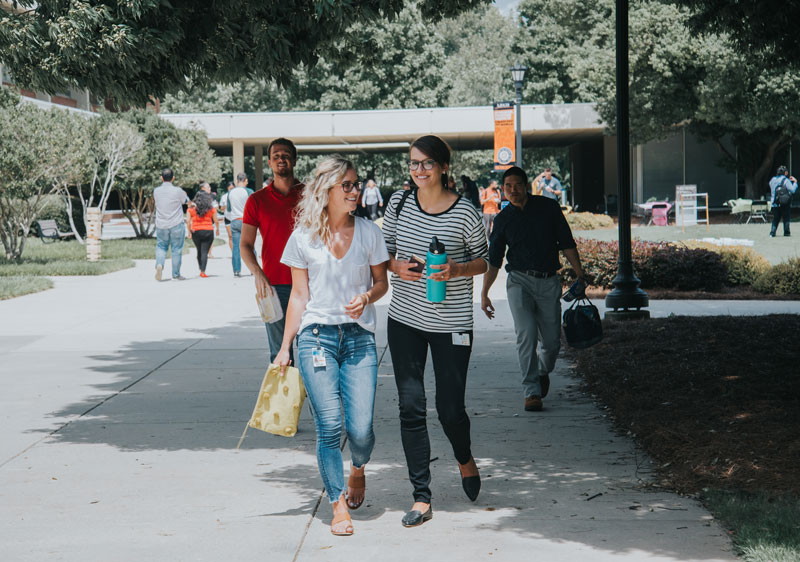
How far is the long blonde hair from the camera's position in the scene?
4.75m

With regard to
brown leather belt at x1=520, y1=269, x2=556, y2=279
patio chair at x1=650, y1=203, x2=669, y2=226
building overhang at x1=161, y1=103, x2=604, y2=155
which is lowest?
brown leather belt at x1=520, y1=269, x2=556, y2=279

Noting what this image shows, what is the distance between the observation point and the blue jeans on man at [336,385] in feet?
15.5

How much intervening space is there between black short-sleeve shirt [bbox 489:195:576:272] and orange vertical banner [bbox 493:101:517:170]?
57.7 ft

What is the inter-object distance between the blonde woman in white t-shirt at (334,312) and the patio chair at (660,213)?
30.4m

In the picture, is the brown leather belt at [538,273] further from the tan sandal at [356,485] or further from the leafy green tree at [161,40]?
the tan sandal at [356,485]

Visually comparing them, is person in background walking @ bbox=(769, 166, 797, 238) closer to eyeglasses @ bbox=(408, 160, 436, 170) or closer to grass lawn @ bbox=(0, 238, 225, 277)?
grass lawn @ bbox=(0, 238, 225, 277)

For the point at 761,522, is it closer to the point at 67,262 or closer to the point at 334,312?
the point at 334,312

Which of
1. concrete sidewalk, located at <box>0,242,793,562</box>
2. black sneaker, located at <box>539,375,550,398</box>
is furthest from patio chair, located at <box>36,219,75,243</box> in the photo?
black sneaker, located at <box>539,375,550,398</box>

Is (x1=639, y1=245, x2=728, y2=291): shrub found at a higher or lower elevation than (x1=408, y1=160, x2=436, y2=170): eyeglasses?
lower

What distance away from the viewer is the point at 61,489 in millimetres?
5504

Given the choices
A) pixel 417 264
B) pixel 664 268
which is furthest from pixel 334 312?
pixel 664 268

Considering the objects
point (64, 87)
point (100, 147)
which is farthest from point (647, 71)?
point (64, 87)

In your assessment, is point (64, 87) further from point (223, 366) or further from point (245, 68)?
point (223, 366)

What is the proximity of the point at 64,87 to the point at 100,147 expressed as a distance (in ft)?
71.4
